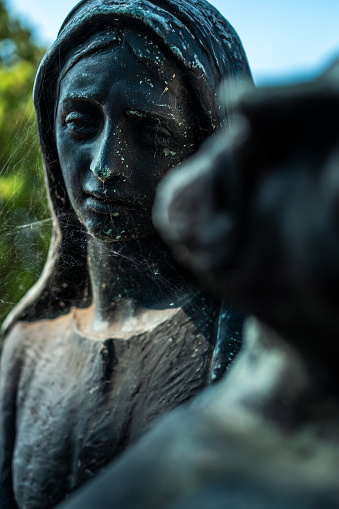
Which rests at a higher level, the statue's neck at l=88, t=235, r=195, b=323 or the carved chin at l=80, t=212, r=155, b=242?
the carved chin at l=80, t=212, r=155, b=242

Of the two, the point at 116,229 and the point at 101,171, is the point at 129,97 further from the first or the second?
the point at 116,229

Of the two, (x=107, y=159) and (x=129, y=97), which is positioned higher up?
(x=129, y=97)

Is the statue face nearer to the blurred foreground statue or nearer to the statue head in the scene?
the statue head

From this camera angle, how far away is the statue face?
1.69 m

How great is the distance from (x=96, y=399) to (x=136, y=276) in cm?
36

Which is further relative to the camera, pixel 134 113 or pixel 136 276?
pixel 136 276

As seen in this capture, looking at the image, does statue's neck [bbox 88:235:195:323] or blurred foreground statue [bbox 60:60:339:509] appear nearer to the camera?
blurred foreground statue [bbox 60:60:339:509]

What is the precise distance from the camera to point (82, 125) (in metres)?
1.78

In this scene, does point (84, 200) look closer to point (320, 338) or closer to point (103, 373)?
point (103, 373)

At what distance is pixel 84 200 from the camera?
1.80 m

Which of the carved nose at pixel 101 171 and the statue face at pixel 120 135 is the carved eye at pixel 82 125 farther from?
the carved nose at pixel 101 171

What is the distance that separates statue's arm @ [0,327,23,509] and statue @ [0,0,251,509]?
0.01 m

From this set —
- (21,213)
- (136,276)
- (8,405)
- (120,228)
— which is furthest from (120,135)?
(8,405)

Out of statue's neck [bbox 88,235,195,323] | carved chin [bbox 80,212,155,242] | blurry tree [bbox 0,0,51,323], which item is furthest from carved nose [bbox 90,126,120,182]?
blurry tree [bbox 0,0,51,323]
